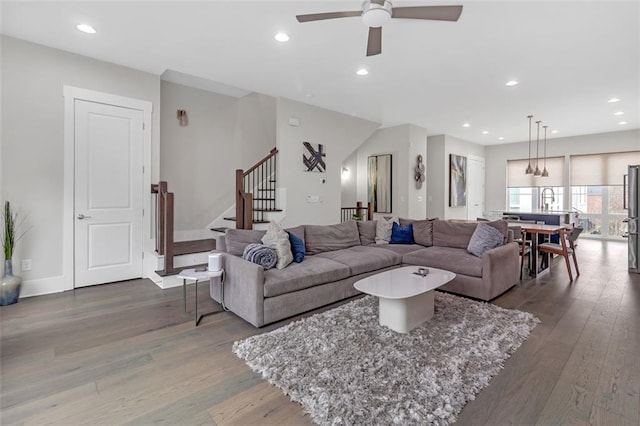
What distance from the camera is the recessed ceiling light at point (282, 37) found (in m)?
3.31

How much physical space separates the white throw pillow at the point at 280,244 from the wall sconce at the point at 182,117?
333 cm

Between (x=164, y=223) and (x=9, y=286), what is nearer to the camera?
(x=9, y=286)

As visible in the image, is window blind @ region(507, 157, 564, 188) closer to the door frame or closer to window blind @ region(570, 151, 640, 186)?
window blind @ region(570, 151, 640, 186)

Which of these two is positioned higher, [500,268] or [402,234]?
[402,234]

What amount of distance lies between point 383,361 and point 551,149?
9935 mm

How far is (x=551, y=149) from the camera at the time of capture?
912 centimetres

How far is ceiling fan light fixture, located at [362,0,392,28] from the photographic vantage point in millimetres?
2336

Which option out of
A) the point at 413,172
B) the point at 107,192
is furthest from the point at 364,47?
the point at 413,172

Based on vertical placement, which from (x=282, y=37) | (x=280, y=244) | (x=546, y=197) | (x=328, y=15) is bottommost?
(x=280, y=244)

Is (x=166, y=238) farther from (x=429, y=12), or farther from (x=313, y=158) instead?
(x=429, y=12)

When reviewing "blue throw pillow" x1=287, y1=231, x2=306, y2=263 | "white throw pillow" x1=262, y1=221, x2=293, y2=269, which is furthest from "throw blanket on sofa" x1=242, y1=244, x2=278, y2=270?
"blue throw pillow" x1=287, y1=231, x2=306, y2=263

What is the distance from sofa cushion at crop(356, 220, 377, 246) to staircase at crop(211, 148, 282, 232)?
5.06ft

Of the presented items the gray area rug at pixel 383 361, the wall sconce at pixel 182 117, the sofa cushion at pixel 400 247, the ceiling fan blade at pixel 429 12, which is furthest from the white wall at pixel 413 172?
the ceiling fan blade at pixel 429 12

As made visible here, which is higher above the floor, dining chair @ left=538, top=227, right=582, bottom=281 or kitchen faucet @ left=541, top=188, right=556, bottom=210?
kitchen faucet @ left=541, top=188, right=556, bottom=210
